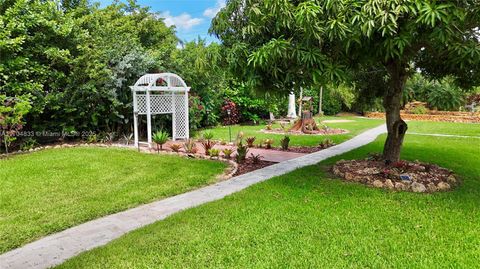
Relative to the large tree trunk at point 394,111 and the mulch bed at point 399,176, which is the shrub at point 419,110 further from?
the large tree trunk at point 394,111

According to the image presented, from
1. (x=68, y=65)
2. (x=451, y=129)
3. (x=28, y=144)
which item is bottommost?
(x=28, y=144)

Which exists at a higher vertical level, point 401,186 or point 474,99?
point 474,99

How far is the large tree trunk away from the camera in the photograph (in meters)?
6.08

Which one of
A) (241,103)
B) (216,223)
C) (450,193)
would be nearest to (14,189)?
(216,223)

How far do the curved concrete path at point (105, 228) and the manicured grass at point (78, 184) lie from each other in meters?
0.20

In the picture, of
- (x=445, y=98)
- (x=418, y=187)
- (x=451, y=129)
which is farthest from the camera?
(x=445, y=98)

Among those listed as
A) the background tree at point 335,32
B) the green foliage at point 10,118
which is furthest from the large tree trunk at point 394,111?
the green foliage at point 10,118

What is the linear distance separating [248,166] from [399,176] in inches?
116

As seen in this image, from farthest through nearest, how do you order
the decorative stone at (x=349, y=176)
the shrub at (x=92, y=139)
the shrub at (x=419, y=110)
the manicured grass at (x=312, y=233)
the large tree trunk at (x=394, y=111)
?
the shrub at (x=419, y=110), the shrub at (x=92, y=139), the large tree trunk at (x=394, y=111), the decorative stone at (x=349, y=176), the manicured grass at (x=312, y=233)

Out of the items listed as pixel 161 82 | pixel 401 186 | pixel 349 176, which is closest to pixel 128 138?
pixel 161 82

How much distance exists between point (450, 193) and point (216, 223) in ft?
11.8

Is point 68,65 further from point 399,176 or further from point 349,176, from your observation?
point 399,176

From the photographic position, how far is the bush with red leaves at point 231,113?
52.5 feet

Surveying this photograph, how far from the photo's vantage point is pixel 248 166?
7223mm
